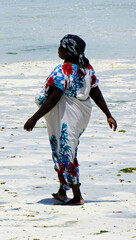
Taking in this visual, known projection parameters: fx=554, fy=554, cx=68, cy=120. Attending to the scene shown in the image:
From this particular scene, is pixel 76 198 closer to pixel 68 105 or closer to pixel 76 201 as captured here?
pixel 76 201

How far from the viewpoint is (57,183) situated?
562cm

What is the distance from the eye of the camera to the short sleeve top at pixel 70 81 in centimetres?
462

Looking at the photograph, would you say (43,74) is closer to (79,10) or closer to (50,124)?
(50,124)

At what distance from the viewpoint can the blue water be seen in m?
21.5

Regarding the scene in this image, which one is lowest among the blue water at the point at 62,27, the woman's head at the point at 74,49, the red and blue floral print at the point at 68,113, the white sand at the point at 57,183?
the blue water at the point at 62,27

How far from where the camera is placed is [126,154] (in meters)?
7.07

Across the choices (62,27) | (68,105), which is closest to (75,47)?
(68,105)

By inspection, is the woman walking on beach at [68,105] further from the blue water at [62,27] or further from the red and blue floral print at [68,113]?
the blue water at [62,27]

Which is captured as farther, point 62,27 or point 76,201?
point 62,27

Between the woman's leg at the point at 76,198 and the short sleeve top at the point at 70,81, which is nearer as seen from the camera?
the short sleeve top at the point at 70,81

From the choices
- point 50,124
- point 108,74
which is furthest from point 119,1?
point 50,124

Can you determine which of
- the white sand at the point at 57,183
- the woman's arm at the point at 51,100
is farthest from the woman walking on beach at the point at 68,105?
the white sand at the point at 57,183

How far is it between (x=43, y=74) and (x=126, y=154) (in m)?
8.77

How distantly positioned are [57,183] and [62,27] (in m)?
26.4
